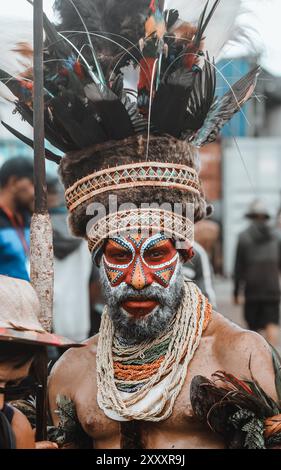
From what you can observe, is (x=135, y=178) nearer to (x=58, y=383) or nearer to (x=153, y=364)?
(x=153, y=364)

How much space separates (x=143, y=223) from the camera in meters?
3.66

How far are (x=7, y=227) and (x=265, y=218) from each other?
4851mm

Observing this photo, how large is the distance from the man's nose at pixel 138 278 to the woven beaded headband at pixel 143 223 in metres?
0.16

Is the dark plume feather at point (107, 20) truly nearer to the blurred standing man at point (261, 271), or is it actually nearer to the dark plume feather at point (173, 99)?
the dark plume feather at point (173, 99)

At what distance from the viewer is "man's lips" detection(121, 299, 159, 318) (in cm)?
362

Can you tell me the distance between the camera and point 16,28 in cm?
367

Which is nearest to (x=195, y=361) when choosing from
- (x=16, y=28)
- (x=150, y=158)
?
(x=150, y=158)

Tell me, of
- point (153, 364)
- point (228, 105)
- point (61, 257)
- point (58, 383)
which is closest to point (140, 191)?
point (228, 105)

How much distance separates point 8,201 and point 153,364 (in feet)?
8.20

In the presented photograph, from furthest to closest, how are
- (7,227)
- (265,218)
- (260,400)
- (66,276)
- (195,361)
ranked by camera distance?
1. (265,218)
2. (66,276)
3. (7,227)
4. (195,361)
5. (260,400)

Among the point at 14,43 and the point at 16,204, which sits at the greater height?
the point at 14,43

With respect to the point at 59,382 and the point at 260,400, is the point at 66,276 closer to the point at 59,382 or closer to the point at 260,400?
the point at 59,382
